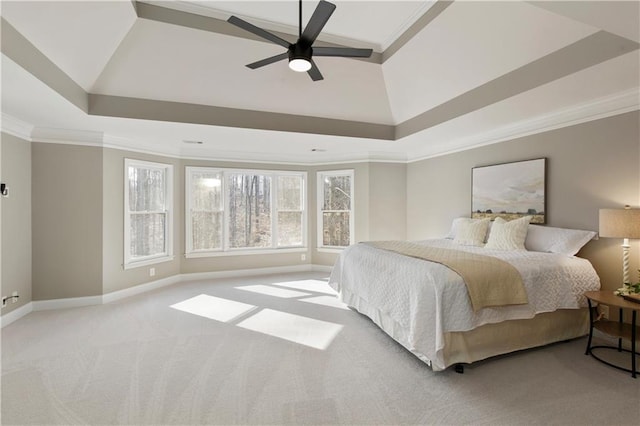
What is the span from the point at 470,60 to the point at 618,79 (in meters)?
1.27

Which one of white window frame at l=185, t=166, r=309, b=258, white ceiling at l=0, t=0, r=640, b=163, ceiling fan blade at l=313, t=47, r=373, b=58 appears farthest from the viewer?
white window frame at l=185, t=166, r=309, b=258

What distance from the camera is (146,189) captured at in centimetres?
509

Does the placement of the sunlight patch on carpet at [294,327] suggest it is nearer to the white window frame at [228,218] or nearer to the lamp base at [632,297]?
the white window frame at [228,218]

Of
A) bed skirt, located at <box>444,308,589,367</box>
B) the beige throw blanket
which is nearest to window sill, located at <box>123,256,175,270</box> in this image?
the beige throw blanket

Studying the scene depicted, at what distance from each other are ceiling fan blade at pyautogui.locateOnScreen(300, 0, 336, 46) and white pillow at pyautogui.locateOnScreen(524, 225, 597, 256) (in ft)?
10.5

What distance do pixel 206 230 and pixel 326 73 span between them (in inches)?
143

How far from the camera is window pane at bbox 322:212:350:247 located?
20.5 ft

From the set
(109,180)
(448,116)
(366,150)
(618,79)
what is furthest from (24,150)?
(618,79)

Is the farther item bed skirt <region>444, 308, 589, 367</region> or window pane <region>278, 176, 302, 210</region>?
window pane <region>278, 176, 302, 210</region>

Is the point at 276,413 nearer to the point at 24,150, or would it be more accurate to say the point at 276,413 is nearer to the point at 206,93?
the point at 206,93

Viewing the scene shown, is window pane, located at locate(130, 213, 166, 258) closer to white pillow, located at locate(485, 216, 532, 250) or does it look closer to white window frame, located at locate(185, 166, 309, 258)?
white window frame, located at locate(185, 166, 309, 258)

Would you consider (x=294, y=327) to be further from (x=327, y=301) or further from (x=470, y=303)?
(x=470, y=303)

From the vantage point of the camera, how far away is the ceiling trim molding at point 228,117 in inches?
142

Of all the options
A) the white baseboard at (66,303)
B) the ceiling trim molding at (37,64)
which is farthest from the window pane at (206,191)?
the ceiling trim molding at (37,64)
